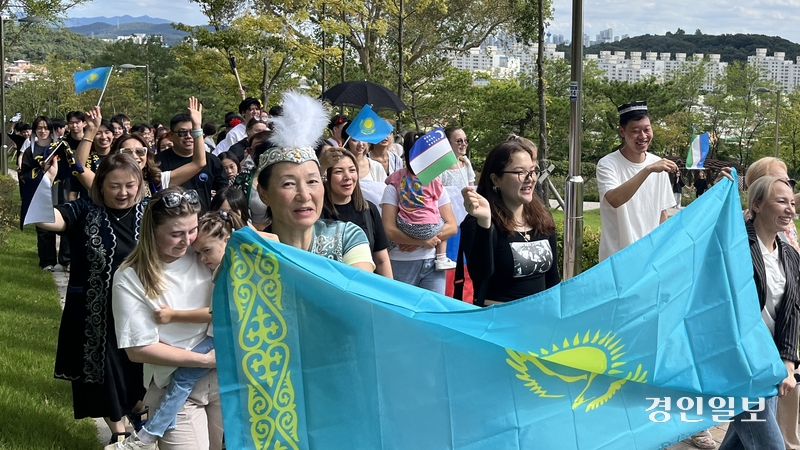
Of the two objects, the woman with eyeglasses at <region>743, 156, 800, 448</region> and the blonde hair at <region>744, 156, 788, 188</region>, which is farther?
the blonde hair at <region>744, 156, 788, 188</region>

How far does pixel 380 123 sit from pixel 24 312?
13.5 ft

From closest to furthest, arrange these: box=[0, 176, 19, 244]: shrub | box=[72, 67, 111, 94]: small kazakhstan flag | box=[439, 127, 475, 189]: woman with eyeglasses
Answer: box=[439, 127, 475, 189]: woman with eyeglasses
box=[72, 67, 111, 94]: small kazakhstan flag
box=[0, 176, 19, 244]: shrub

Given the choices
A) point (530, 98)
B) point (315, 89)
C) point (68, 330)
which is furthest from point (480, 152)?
point (68, 330)

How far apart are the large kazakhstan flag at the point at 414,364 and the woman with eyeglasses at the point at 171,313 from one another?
0.63 metres

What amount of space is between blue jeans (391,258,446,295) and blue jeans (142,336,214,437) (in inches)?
110

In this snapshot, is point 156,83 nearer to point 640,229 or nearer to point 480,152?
point 480,152

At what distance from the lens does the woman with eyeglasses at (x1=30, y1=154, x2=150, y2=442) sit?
481cm

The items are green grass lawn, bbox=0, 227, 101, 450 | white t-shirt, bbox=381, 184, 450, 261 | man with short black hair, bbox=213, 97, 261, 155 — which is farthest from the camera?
man with short black hair, bbox=213, 97, 261, 155

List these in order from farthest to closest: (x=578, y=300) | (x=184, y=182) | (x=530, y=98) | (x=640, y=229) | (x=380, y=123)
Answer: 1. (x=530, y=98)
2. (x=380, y=123)
3. (x=184, y=182)
4. (x=640, y=229)
5. (x=578, y=300)

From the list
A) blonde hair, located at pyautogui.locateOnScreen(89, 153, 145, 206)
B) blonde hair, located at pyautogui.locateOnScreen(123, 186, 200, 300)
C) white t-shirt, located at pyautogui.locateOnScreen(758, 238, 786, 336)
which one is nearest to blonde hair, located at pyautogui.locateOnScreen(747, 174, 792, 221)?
white t-shirt, located at pyautogui.locateOnScreen(758, 238, 786, 336)

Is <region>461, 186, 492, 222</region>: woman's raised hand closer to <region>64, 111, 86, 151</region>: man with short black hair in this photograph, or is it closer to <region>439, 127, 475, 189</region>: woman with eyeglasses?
<region>439, 127, 475, 189</region>: woman with eyeglasses

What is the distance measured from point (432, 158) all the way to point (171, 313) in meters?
2.45

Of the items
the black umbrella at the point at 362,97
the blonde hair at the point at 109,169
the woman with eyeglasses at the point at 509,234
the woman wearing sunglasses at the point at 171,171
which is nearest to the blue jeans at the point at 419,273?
the woman wearing sunglasses at the point at 171,171

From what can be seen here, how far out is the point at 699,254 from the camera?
4012mm
